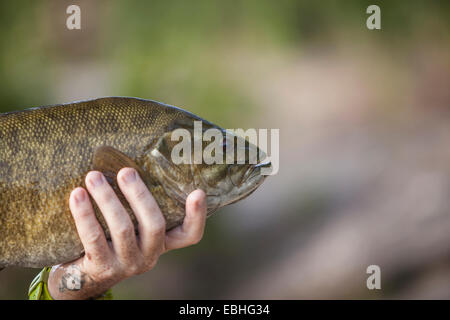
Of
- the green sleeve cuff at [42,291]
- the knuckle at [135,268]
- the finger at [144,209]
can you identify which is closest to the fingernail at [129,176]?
the finger at [144,209]

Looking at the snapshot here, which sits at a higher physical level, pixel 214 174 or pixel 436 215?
pixel 214 174

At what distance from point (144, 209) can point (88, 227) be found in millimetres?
186

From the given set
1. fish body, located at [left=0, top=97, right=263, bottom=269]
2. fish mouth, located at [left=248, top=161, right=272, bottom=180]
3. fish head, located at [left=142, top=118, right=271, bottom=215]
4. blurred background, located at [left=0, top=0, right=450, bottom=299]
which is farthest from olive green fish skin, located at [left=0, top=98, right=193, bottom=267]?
blurred background, located at [left=0, top=0, right=450, bottom=299]

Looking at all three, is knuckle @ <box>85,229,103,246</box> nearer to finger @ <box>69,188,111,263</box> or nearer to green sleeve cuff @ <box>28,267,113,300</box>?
finger @ <box>69,188,111,263</box>

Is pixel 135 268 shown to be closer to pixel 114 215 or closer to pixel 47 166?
pixel 114 215

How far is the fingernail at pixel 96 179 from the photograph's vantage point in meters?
1.47

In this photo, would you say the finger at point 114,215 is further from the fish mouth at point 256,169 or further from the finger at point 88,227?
Result: the fish mouth at point 256,169

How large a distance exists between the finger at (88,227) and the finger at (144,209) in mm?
122

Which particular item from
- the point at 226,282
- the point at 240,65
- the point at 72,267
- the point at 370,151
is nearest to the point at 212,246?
the point at 226,282

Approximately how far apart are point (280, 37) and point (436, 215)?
12.6 feet

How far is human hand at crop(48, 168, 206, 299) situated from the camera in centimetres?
149

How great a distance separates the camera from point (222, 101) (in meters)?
7.05

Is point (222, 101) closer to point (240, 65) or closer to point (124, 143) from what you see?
point (240, 65)

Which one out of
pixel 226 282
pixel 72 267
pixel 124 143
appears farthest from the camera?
pixel 226 282
